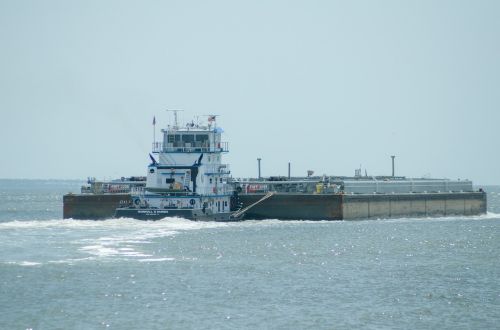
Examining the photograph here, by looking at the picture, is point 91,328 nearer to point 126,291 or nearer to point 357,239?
point 126,291

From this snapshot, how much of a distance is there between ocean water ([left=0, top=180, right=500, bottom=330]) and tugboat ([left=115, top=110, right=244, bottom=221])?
6.65 feet

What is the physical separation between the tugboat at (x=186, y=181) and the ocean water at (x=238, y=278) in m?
2.03

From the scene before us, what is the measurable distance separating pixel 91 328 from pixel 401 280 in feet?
62.6

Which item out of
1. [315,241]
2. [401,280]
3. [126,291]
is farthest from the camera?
[315,241]

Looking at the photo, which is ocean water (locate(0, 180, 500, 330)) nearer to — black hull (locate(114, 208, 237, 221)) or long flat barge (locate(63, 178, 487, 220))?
black hull (locate(114, 208, 237, 221))

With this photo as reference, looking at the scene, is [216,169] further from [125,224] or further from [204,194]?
[125,224]

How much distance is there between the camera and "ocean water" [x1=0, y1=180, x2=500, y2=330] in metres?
44.6

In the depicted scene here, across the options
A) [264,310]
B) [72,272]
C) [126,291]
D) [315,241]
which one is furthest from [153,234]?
[264,310]

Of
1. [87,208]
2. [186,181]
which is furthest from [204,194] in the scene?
[87,208]

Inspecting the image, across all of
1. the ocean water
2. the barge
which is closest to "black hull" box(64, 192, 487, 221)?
the barge

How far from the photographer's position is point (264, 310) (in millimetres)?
46031

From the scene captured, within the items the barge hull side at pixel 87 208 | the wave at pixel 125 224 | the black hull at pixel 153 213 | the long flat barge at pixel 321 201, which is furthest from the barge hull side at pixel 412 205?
the barge hull side at pixel 87 208

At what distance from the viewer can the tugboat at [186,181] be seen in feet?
286

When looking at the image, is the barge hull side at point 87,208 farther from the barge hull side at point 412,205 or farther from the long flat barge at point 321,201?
the barge hull side at point 412,205
